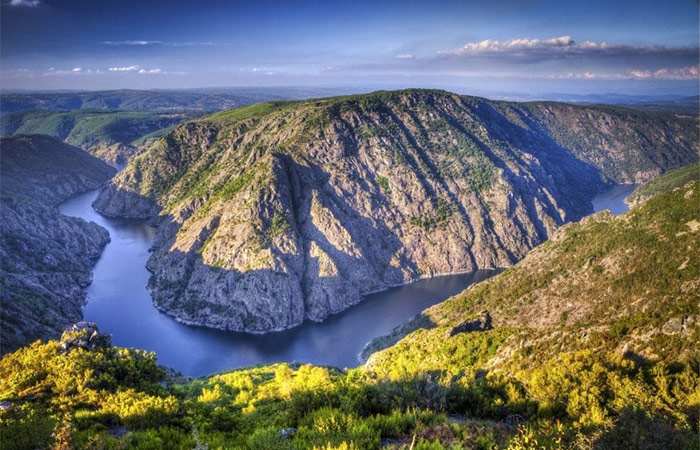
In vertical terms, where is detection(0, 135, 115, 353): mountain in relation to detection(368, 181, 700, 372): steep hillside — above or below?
below

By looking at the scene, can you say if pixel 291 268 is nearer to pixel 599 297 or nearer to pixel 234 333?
pixel 234 333

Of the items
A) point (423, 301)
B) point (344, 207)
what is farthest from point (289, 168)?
point (423, 301)

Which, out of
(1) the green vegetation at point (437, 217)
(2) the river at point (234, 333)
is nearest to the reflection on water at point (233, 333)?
(2) the river at point (234, 333)

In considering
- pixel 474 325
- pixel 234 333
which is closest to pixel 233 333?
pixel 234 333

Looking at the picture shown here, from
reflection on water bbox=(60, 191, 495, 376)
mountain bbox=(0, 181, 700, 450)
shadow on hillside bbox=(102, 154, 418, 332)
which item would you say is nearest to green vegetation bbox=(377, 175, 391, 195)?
shadow on hillside bbox=(102, 154, 418, 332)

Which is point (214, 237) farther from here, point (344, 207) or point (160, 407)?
point (160, 407)

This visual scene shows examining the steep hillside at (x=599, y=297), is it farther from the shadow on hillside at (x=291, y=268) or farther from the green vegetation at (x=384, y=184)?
the green vegetation at (x=384, y=184)

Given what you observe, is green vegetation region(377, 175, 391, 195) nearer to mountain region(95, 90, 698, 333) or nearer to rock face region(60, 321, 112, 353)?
mountain region(95, 90, 698, 333)
